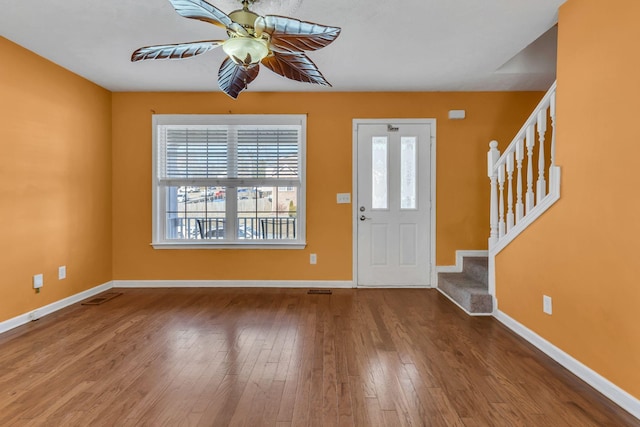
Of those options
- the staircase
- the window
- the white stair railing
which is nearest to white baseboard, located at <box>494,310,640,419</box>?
the staircase

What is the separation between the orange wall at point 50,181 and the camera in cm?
306

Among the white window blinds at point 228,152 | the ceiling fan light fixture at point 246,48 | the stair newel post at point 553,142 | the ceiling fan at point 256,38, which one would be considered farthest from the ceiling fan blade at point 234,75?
the stair newel post at point 553,142

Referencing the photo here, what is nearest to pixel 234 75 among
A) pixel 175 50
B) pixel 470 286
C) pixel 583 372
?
pixel 175 50

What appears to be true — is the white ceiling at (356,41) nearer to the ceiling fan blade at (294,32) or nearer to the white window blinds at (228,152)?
the white window blinds at (228,152)

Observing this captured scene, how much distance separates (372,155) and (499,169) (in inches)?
60.4

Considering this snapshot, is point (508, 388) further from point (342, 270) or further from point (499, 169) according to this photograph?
point (342, 270)

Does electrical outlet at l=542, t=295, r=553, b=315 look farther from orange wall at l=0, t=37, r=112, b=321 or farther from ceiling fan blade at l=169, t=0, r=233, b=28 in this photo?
orange wall at l=0, t=37, r=112, b=321

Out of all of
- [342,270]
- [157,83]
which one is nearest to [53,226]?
[157,83]

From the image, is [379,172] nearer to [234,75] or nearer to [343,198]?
[343,198]

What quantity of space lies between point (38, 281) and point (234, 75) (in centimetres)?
287

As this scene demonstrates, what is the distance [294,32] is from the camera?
5.91 ft

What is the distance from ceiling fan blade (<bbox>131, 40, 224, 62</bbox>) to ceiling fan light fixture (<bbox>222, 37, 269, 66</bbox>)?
0.17 meters

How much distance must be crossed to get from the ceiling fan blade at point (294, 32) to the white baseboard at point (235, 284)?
3143 mm

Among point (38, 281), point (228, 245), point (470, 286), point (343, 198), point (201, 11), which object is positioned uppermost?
point (201, 11)
